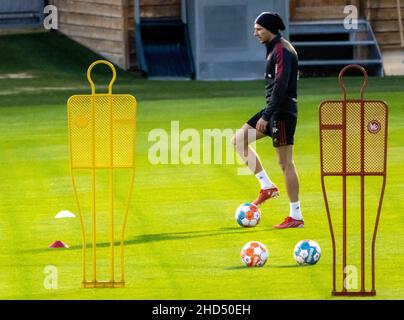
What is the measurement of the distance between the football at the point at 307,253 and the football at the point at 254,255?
0.97 ft

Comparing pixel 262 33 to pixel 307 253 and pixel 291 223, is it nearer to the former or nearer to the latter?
pixel 291 223

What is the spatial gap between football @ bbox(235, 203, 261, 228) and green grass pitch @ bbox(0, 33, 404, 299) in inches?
4.2

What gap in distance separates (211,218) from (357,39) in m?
24.0

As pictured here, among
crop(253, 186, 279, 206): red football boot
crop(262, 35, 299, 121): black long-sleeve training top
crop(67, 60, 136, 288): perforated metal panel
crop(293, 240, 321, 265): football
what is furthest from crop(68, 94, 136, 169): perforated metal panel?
crop(253, 186, 279, 206): red football boot

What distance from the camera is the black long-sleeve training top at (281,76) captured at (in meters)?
15.8

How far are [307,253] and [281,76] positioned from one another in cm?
274

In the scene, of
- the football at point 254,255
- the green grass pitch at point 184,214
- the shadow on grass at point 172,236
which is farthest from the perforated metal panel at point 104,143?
the shadow on grass at point 172,236

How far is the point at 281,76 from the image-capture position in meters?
15.8

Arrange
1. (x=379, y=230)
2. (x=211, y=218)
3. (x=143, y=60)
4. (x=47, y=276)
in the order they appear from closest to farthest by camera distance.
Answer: (x=47, y=276), (x=379, y=230), (x=211, y=218), (x=143, y=60)

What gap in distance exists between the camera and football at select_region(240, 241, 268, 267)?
1366cm

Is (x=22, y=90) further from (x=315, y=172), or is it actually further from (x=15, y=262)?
(x=15, y=262)

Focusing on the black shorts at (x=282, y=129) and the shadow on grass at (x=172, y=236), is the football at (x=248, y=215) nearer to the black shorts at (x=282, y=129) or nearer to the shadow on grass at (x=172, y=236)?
the shadow on grass at (x=172, y=236)
